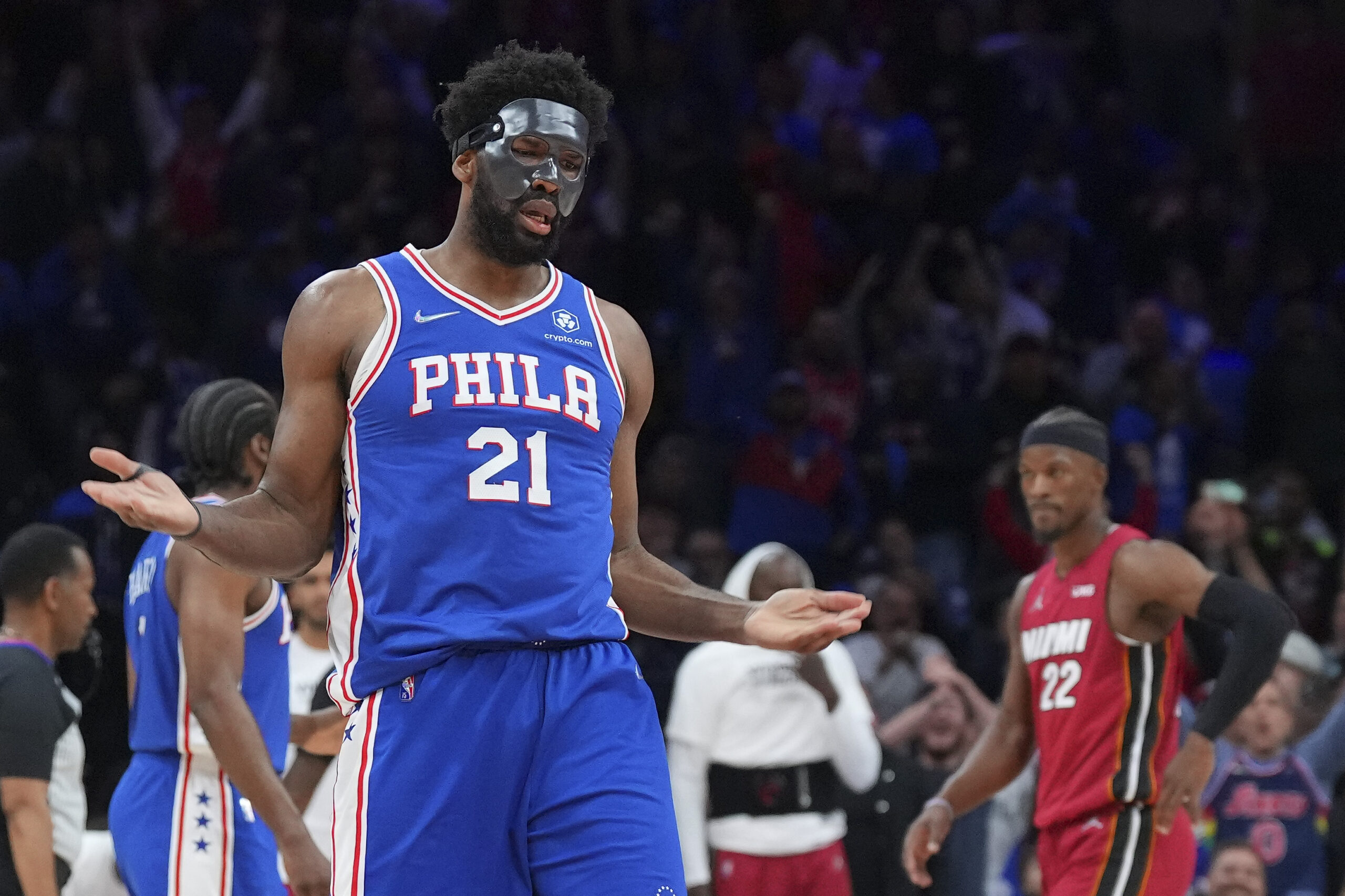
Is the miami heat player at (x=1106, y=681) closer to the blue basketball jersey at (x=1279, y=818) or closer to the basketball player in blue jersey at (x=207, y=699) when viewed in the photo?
the basketball player in blue jersey at (x=207, y=699)

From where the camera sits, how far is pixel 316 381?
11.9 ft

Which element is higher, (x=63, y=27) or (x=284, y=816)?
(x=63, y=27)

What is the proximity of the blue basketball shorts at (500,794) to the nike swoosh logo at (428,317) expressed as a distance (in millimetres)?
666

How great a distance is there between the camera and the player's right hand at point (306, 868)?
4.30m

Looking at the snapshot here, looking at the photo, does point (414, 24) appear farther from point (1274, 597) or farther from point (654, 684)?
point (1274, 597)

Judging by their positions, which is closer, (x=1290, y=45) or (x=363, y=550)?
(x=363, y=550)

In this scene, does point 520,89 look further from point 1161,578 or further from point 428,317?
point 1161,578

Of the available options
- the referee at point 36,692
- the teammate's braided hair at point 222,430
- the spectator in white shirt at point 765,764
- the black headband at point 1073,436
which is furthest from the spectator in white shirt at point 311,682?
the black headband at point 1073,436

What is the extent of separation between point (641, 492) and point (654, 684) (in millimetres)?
1431

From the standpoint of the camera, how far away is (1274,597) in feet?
17.8

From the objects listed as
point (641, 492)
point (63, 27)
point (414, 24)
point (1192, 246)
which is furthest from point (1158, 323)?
point (63, 27)

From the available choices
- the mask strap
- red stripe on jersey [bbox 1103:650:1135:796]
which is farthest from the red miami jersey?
the mask strap

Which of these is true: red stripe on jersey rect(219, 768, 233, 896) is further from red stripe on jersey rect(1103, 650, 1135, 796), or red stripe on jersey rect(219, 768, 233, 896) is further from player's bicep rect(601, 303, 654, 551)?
red stripe on jersey rect(1103, 650, 1135, 796)

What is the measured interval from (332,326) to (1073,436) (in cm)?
298
